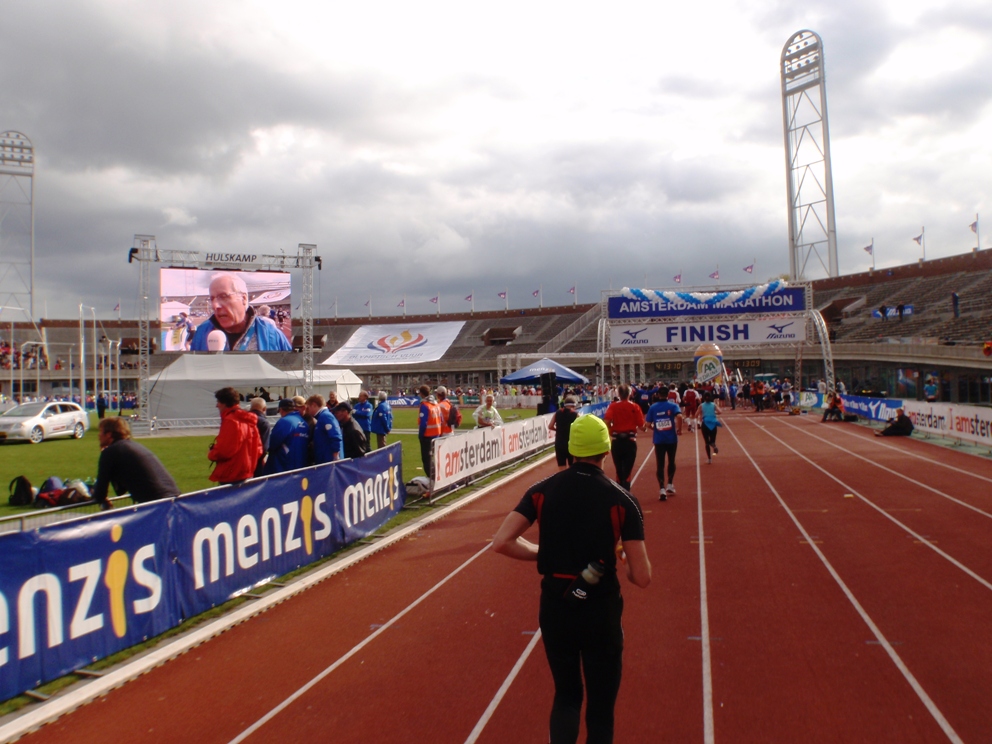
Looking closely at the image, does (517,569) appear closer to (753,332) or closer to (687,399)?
(687,399)

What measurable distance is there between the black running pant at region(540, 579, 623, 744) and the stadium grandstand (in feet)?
71.3

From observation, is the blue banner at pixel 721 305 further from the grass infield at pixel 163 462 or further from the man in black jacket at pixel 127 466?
the man in black jacket at pixel 127 466

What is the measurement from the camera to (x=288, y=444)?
29.9 feet

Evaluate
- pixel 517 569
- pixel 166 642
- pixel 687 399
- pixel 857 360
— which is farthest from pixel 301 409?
pixel 857 360

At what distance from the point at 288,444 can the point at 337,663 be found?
4153mm

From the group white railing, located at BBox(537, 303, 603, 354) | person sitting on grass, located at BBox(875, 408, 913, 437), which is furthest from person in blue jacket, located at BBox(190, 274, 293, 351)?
white railing, located at BBox(537, 303, 603, 354)

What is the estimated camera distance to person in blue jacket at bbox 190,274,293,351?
3597cm

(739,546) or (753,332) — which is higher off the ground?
(753,332)

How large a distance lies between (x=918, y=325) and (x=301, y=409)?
47.6 meters

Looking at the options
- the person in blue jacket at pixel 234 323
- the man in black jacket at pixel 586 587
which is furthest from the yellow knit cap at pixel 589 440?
the person in blue jacket at pixel 234 323

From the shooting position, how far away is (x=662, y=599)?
6727 millimetres

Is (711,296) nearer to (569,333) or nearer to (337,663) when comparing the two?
(337,663)

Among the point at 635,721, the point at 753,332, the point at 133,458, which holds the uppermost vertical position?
the point at 753,332

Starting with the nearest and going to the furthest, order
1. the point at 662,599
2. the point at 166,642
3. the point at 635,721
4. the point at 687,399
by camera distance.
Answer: the point at 635,721, the point at 166,642, the point at 662,599, the point at 687,399
